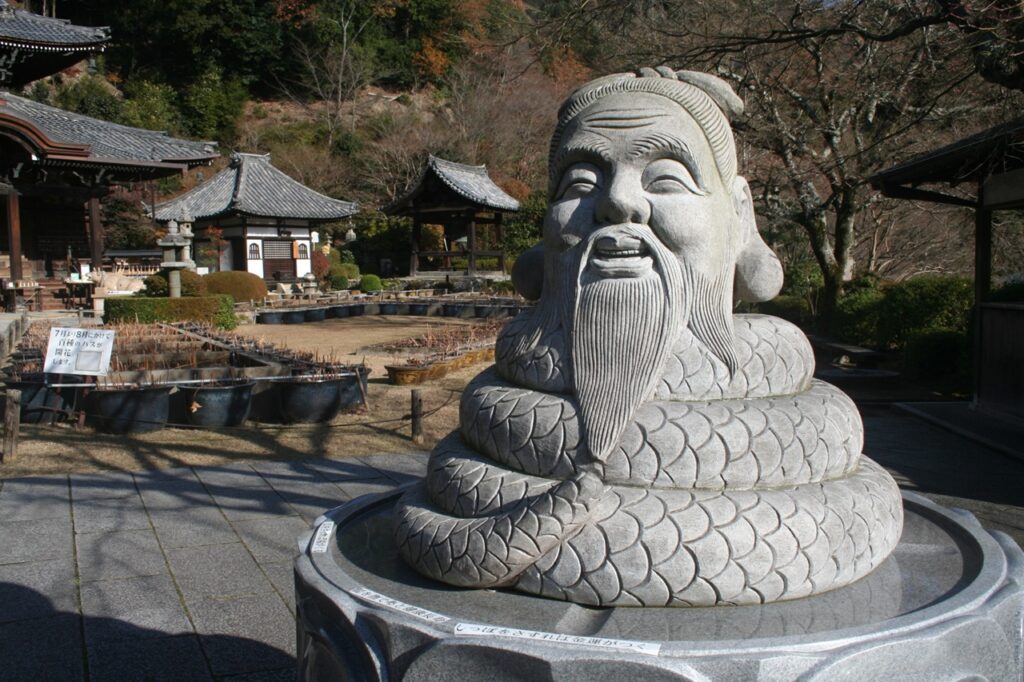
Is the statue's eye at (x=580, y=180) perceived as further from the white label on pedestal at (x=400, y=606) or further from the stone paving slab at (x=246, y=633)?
the stone paving slab at (x=246, y=633)

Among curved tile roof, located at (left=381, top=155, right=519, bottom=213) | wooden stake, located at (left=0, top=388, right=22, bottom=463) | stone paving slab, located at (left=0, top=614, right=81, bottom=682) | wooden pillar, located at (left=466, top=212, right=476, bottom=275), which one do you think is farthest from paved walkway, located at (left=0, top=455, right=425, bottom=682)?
wooden pillar, located at (left=466, top=212, right=476, bottom=275)

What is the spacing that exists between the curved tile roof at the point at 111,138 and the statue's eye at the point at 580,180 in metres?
20.7

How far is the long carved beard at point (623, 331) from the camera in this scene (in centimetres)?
236

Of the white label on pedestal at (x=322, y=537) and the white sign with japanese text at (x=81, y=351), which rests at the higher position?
the white sign with japanese text at (x=81, y=351)

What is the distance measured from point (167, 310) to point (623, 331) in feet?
56.6

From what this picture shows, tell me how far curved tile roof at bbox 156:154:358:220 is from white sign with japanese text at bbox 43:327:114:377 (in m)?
21.2

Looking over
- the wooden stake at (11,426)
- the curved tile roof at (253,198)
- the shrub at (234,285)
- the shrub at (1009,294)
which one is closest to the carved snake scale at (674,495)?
the wooden stake at (11,426)

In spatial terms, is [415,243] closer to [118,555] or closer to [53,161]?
[53,161]

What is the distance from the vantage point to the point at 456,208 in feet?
98.5

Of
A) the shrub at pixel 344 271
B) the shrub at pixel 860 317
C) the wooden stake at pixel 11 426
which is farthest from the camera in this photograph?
the shrub at pixel 344 271

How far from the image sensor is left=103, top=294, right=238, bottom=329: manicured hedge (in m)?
17.4

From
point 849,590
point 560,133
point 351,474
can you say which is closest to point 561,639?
point 849,590

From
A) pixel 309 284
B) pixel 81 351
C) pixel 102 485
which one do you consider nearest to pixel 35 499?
pixel 102 485

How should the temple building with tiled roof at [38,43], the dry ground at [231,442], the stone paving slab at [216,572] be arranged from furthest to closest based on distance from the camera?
the temple building with tiled roof at [38,43]
the dry ground at [231,442]
the stone paving slab at [216,572]
